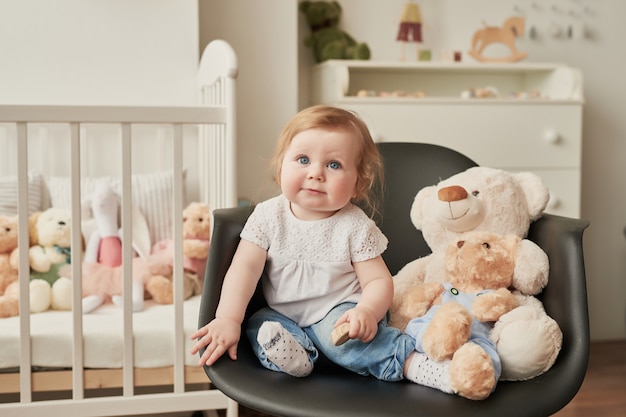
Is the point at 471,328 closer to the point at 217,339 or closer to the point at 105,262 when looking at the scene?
the point at 217,339

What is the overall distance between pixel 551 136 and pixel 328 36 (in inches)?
30.2

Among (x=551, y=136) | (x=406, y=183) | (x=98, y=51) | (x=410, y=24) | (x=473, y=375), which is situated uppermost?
(x=410, y=24)

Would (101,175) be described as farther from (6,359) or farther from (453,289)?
(453,289)

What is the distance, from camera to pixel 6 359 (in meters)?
1.67

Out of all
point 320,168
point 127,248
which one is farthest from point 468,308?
point 127,248

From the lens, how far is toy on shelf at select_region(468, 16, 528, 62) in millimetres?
2543

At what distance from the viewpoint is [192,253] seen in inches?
74.7

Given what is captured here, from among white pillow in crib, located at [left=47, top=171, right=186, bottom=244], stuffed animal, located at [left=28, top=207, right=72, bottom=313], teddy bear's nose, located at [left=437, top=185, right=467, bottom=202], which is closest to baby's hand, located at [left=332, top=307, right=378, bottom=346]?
teddy bear's nose, located at [left=437, top=185, right=467, bottom=202]

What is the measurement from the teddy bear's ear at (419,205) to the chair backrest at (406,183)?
47mm

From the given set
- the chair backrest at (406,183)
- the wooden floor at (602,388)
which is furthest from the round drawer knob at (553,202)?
the chair backrest at (406,183)

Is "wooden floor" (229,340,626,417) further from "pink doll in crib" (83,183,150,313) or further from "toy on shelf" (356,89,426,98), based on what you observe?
"toy on shelf" (356,89,426,98)

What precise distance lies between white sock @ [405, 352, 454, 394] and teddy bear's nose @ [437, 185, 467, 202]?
35 cm

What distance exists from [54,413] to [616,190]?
85.6 inches

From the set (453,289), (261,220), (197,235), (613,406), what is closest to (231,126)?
(197,235)
